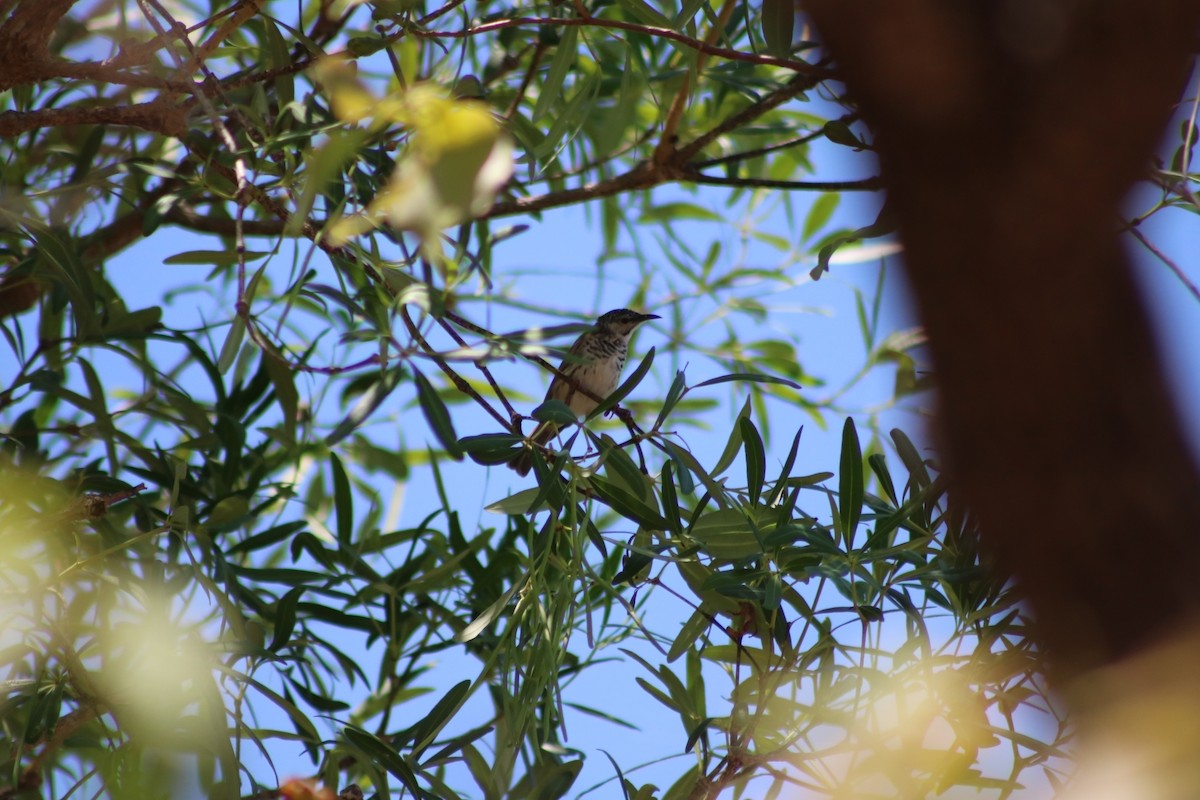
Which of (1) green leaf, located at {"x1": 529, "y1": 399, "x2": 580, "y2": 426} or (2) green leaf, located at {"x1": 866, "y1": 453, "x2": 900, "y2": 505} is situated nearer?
(1) green leaf, located at {"x1": 529, "y1": 399, "x2": 580, "y2": 426}

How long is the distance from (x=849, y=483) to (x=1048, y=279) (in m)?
1.57

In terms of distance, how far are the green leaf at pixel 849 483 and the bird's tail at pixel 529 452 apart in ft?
2.07

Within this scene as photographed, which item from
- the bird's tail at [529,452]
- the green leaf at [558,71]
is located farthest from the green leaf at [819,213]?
the green leaf at [558,71]

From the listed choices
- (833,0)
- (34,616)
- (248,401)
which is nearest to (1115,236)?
(833,0)

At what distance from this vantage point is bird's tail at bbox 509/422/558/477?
2.40m

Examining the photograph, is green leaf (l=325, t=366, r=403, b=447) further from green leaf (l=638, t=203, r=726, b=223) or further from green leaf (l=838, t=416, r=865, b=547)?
green leaf (l=638, t=203, r=726, b=223)

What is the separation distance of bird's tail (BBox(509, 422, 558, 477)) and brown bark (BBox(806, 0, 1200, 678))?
5.12 ft

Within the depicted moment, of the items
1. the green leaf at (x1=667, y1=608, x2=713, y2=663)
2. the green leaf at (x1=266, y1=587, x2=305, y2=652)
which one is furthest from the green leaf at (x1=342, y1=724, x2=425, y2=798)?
the green leaf at (x1=667, y1=608, x2=713, y2=663)

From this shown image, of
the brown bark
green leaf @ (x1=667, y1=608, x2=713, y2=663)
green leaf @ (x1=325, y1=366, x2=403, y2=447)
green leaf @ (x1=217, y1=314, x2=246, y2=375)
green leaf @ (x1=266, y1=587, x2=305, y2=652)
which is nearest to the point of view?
the brown bark

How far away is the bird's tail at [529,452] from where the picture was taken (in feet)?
7.87

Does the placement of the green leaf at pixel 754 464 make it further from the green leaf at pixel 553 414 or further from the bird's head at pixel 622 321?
the bird's head at pixel 622 321

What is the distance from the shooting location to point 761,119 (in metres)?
4.03

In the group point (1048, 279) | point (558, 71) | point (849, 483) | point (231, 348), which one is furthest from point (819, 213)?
point (1048, 279)

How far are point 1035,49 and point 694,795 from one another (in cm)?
174
